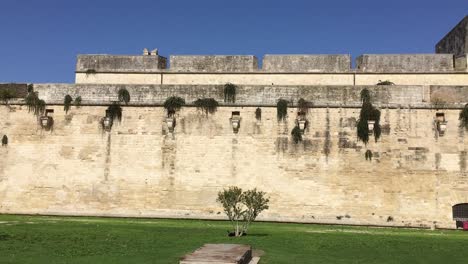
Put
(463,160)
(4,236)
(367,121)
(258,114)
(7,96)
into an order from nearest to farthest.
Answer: (4,236) → (463,160) → (367,121) → (258,114) → (7,96)

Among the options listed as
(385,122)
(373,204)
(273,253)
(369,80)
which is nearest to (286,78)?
(369,80)

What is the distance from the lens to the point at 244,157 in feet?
66.0

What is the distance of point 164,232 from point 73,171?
318 inches

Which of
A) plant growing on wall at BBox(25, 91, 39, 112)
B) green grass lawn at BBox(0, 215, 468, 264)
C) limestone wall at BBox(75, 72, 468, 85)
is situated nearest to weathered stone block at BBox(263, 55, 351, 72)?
limestone wall at BBox(75, 72, 468, 85)

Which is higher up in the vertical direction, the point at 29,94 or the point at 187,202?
the point at 29,94

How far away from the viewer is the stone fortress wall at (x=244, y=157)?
19.4 metres

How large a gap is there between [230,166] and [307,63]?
22.5ft

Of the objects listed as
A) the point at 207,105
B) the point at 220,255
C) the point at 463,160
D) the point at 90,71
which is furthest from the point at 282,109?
the point at 220,255

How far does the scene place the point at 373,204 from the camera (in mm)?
19422

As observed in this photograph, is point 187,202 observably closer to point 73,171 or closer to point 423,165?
point 73,171

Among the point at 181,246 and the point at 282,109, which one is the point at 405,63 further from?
the point at 181,246

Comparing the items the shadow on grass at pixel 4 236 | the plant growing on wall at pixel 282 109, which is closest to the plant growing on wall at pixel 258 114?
the plant growing on wall at pixel 282 109

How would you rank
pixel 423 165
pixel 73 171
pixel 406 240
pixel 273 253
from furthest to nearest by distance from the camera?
pixel 73 171
pixel 423 165
pixel 406 240
pixel 273 253

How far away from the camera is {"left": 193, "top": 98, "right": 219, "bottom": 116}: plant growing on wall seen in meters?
20.5
